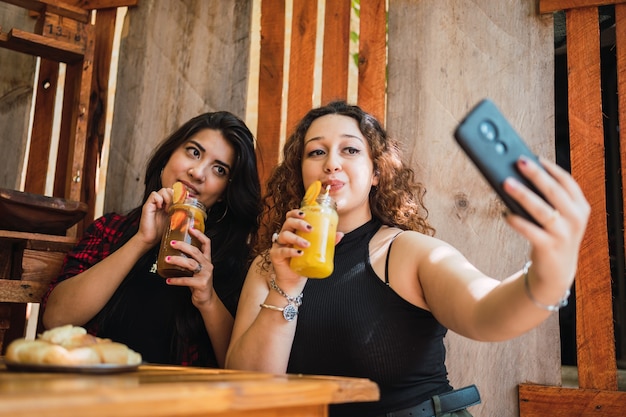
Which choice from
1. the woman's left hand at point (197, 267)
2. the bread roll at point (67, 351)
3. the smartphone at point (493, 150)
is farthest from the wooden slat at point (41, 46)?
the smartphone at point (493, 150)

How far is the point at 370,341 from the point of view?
5.70 ft

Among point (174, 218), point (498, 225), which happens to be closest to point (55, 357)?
point (174, 218)

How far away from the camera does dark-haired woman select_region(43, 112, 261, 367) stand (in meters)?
2.23

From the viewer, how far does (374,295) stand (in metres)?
1.80

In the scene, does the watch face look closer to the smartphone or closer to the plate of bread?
the plate of bread

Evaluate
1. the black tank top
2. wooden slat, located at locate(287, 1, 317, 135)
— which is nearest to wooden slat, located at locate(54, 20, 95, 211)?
wooden slat, located at locate(287, 1, 317, 135)

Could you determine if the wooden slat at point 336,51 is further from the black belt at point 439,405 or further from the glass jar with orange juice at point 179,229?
the black belt at point 439,405

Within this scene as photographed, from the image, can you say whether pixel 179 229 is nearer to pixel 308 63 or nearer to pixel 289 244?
pixel 289 244

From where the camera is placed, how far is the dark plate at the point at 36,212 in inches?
94.3

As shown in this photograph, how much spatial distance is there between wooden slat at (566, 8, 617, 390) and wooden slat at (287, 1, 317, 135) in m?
1.09

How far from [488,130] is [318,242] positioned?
568 mm

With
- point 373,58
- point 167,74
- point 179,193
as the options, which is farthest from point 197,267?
point 167,74

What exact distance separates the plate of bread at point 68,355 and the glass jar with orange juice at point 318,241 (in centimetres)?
47

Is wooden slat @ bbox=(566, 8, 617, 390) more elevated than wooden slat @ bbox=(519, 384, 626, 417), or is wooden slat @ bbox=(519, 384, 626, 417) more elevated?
wooden slat @ bbox=(566, 8, 617, 390)
